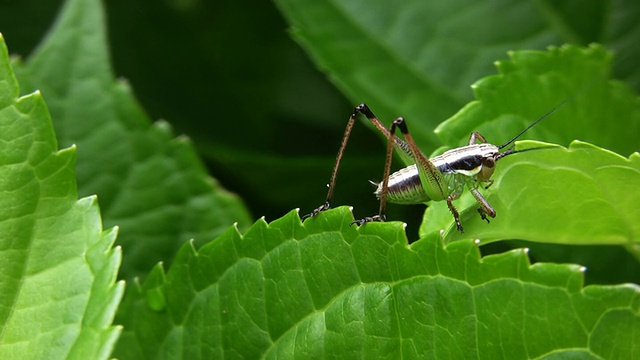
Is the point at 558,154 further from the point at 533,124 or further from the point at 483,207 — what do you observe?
the point at 533,124

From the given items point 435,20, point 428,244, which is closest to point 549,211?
point 428,244

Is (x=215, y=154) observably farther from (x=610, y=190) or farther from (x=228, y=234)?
(x=610, y=190)

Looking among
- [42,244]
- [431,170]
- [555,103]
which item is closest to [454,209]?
[431,170]

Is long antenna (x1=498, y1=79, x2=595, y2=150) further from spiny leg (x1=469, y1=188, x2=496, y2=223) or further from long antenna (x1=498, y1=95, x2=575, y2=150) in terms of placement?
spiny leg (x1=469, y1=188, x2=496, y2=223)

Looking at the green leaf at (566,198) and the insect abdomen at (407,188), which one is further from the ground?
the green leaf at (566,198)

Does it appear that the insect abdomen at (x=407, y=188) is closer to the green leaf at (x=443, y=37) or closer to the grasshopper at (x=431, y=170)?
the grasshopper at (x=431, y=170)

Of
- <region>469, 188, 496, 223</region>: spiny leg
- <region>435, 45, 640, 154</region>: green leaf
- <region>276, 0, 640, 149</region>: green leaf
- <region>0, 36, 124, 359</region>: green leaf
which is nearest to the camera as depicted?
<region>0, 36, 124, 359</region>: green leaf

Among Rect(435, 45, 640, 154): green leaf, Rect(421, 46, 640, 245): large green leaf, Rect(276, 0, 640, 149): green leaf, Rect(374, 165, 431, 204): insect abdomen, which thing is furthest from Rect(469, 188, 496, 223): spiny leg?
Rect(276, 0, 640, 149): green leaf

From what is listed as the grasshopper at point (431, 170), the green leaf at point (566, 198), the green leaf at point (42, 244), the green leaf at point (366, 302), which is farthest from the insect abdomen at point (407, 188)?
the green leaf at point (42, 244)
